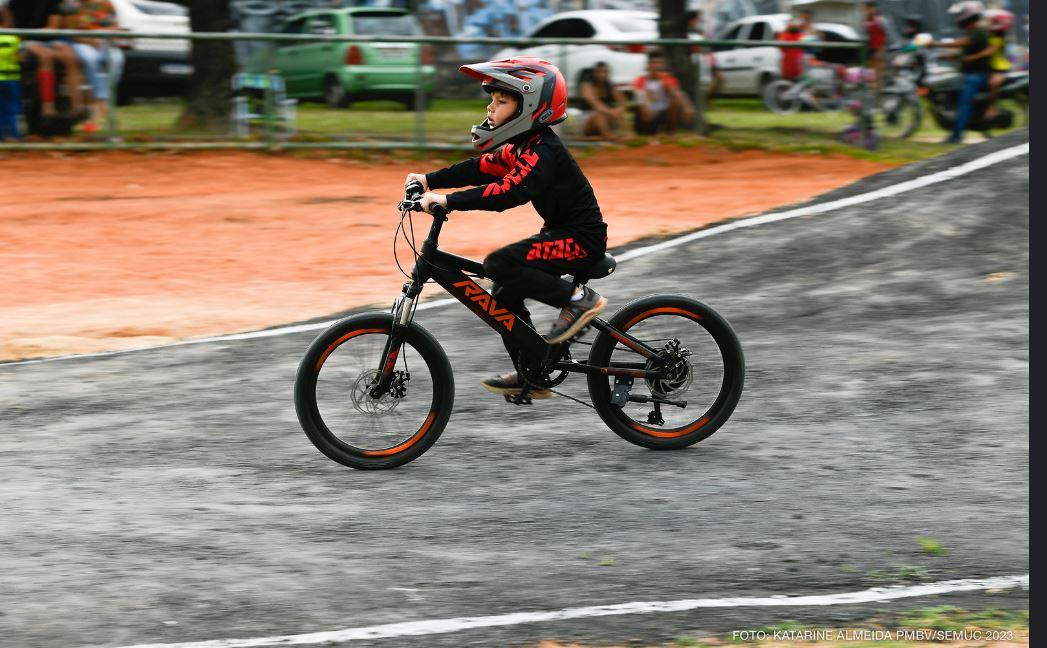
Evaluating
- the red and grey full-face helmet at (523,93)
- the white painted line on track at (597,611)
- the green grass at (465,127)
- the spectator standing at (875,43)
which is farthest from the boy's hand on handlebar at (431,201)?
the spectator standing at (875,43)

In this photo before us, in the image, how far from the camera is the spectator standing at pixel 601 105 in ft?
61.8

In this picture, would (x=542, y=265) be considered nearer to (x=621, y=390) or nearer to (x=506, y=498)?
(x=621, y=390)

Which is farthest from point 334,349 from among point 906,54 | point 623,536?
point 906,54

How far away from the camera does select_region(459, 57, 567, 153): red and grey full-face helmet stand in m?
6.36

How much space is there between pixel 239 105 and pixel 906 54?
34.2 ft

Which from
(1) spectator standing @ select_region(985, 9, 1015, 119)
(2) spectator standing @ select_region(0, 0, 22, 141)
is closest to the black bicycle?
(2) spectator standing @ select_region(0, 0, 22, 141)

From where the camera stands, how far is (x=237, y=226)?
14844 mm

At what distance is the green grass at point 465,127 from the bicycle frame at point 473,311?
12509 mm

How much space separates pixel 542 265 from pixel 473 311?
0.39 meters


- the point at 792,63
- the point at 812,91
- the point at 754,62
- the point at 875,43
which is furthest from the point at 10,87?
the point at 875,43

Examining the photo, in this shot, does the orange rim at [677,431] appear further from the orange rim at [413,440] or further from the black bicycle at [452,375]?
the orange rim at [413,440]

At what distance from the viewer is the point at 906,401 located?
25.3ft

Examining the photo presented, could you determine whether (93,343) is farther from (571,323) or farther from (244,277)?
(571,323)

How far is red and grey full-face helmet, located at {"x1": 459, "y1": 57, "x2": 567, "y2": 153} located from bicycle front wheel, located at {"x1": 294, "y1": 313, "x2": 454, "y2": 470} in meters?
0.98
